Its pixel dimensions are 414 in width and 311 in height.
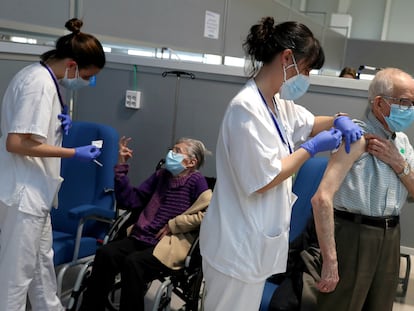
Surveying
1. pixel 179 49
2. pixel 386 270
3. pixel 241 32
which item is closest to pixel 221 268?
pixel 386 270

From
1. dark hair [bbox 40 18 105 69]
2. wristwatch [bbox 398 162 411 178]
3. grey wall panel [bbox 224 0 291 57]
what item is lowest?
wristwatch [bbox 398 162 411 178]

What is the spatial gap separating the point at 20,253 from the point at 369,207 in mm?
1298

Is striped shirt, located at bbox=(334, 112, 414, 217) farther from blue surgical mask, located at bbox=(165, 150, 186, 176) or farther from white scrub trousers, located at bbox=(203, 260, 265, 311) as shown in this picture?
blue surgical mask, located at bbox=(165, 150, 186, 176)

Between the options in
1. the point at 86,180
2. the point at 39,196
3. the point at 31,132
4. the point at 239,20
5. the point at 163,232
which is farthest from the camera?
the point at 239,20

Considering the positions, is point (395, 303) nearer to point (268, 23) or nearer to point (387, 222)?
point (387, 222)

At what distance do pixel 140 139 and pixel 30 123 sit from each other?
1.29 meters

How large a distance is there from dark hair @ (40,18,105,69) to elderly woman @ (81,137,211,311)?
48 centimetres

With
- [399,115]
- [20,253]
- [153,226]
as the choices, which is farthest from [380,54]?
[20,253]

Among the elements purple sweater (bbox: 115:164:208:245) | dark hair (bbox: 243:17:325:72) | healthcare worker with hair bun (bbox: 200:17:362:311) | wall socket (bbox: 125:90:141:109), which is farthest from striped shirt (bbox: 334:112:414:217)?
wall socket (bbox: 125:90:141:109)

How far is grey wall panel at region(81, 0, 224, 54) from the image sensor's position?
2773mm

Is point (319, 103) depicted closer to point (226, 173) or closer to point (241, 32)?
point (226, 173)

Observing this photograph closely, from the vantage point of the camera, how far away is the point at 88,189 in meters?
2.26

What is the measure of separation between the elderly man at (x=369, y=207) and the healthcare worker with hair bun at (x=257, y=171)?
10 centimetres

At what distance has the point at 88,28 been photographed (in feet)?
8.84
